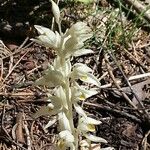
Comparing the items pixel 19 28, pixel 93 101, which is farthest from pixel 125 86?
pixel 19 28

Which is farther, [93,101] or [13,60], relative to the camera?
[13,60]

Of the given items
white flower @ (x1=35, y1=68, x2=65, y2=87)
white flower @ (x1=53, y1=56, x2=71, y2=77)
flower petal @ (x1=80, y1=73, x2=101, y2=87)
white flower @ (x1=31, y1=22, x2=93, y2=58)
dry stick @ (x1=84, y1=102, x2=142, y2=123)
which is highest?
white flower @ (x1=31, y1=22, x2=93, y2=58)

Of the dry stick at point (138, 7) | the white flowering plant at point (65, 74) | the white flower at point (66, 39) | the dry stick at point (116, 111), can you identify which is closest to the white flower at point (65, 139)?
the white flowering plant at point (65, 74)

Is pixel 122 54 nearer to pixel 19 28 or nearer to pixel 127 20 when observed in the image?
pixel 127 20

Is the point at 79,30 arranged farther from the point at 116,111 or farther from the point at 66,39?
the point at 116,111

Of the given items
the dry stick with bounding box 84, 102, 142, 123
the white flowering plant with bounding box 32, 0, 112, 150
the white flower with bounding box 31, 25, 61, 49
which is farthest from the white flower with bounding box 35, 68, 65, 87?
the dry stick with bounding box 84, 102, 142, 123

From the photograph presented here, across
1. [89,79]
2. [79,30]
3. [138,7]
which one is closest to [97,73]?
[138,7]

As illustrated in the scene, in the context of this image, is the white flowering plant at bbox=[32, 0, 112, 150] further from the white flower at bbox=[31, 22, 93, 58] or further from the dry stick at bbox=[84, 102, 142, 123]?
the dry stick at bbox=[84, 102, 142, 123]

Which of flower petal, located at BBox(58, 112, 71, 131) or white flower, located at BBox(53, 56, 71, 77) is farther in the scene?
flower petal, located at BBox(58, 112, 71, 131)

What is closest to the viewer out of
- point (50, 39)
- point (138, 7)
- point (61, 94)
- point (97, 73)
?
point (50, 39)
